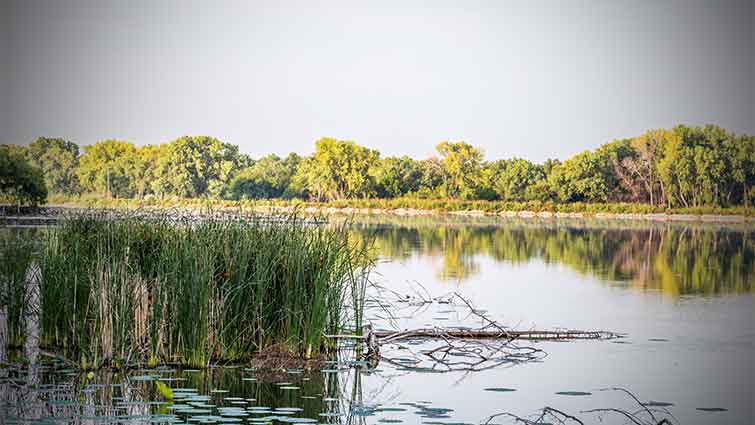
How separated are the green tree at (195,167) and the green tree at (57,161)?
18629 mm

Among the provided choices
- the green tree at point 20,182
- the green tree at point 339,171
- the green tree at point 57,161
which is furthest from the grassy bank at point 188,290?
the green tree at point 57,161

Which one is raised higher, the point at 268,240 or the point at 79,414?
the point at 268,240

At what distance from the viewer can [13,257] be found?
1281cm

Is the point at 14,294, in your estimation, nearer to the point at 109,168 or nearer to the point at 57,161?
the point at 109,168

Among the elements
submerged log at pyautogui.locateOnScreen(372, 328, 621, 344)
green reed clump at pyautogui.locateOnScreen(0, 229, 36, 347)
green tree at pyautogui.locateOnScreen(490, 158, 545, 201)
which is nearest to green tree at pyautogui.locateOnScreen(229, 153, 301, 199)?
green tree at pyautogui.locateOnScreen(490, 158, 545, 201)

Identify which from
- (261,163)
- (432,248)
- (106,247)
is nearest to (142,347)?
(106,247)

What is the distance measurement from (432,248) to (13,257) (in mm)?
27327

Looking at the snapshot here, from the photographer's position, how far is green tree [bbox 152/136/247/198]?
385ft

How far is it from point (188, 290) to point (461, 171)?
10273 centimetres

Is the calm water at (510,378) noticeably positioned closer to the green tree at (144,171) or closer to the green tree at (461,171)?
the green tree at (461,171)

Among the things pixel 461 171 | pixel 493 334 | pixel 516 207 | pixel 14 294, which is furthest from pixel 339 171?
pixel 14 294

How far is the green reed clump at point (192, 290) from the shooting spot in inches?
434

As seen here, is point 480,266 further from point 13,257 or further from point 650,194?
point 650,194

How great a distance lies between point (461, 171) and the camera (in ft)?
371
